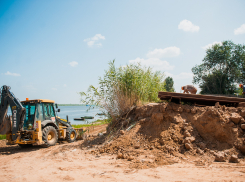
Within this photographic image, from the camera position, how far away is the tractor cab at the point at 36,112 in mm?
8031

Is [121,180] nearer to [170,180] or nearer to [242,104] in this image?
[170,180]

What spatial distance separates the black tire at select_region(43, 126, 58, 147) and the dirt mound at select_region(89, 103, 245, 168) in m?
3.04

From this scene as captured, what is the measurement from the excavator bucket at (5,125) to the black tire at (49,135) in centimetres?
143

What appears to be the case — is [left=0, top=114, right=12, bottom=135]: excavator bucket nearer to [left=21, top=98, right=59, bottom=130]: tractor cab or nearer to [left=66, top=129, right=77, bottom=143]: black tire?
[left=21, top=98, right=59, bottom=130]: tractor cab

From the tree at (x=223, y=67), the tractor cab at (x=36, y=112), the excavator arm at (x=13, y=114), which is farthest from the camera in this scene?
the tree at (x=223, y=67)

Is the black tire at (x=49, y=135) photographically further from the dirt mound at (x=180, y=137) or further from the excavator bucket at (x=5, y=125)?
the dirt mound at (x=180, y=137)

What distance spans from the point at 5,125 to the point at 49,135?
190 centimetres

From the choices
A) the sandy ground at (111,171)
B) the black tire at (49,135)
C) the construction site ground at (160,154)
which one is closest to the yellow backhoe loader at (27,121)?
the black tire at (49,135)

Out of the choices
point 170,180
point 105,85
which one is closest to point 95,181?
point 170,180

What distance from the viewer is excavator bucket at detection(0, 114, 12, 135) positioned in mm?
7469

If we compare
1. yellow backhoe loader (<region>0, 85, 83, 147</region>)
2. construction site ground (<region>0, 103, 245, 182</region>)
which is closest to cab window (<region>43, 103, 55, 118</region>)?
yellow backhoe loader (<region>0, 85, 83, 147</region>)

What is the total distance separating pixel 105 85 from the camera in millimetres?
8234

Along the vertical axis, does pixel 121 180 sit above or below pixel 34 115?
below

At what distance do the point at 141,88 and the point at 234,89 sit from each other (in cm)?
2032
